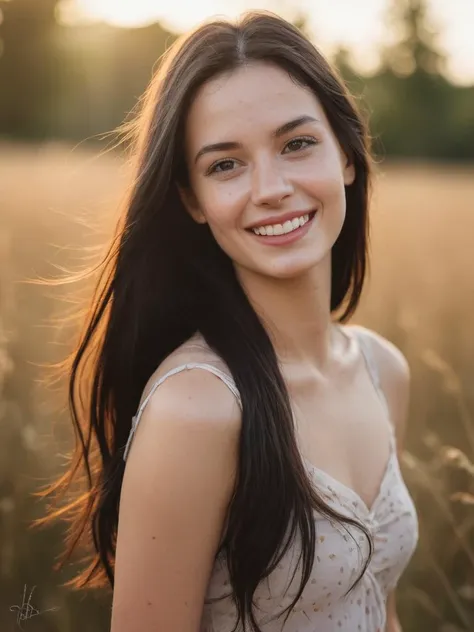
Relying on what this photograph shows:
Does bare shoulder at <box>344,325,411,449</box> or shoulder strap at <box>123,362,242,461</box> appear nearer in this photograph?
shoulder strap at <box>123,362,242,461</box>

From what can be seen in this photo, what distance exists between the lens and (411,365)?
3557 mm

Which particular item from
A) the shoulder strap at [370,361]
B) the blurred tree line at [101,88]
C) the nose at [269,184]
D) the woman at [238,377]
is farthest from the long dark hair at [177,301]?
the blurred tree line at [101,88]

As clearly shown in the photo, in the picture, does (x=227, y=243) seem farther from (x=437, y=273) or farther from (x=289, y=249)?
(x=437, y=273)

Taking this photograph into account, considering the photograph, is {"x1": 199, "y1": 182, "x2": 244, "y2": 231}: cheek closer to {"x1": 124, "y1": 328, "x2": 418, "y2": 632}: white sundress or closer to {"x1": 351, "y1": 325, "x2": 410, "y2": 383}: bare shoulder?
{"x1": 124, "y1": 328, "x2": 418, "y2": 632}: white sundress

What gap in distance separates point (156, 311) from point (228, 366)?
29 cm

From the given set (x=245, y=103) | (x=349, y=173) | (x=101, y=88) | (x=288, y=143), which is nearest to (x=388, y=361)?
(x=349, y=173)

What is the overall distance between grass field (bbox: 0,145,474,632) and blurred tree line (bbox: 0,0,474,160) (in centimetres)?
960

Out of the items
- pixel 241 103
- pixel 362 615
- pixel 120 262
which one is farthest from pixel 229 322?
pixel 362 615

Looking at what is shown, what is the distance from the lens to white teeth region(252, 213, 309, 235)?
69.8 inches

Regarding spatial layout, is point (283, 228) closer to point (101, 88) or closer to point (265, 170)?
point (265, 170)

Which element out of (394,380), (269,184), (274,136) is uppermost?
(274,136)

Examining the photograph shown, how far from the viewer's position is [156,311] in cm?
188

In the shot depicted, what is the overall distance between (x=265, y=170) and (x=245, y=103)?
149 mm

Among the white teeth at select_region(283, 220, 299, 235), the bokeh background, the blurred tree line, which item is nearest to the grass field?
the bokeh background
